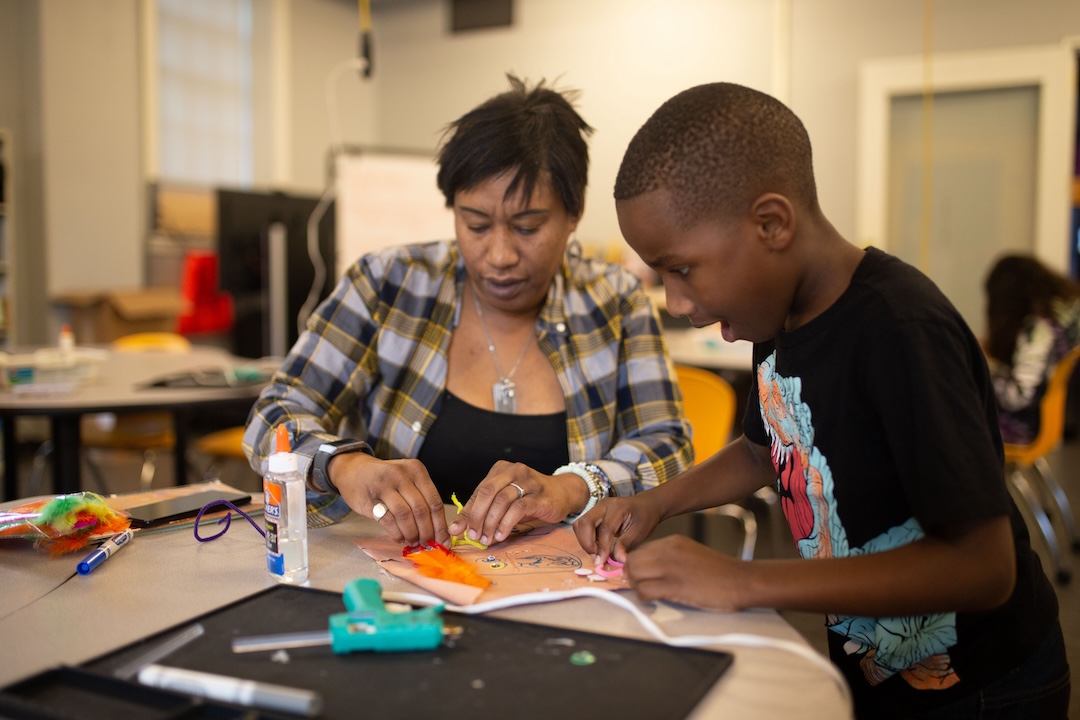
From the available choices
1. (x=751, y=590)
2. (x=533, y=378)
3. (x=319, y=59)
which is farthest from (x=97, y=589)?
(x=319, y=59)

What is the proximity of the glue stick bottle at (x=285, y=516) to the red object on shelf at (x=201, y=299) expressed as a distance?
5.16 m

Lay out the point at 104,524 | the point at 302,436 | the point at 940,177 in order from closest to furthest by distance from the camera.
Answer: the point at 104,524 < the point at 302,436 < the point at 940,177

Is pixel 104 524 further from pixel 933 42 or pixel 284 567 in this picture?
pixel 933 42

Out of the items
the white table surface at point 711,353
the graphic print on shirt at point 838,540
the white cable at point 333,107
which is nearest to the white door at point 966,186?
the white table surface at point 711,353

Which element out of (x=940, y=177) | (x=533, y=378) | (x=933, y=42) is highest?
(x=933, y=42)

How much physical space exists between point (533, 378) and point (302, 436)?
0.46 metres

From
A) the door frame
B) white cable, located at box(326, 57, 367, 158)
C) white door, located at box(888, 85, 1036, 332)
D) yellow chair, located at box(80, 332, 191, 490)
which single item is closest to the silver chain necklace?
yellow chair, located at box(80, 332, 191, 490)

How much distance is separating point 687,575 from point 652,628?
0.22ft

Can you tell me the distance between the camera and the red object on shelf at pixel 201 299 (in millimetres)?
5922

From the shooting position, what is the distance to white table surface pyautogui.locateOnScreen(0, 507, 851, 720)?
0.75 metres

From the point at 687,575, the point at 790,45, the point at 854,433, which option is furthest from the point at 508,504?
the point at 790,45

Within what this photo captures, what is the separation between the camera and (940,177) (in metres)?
4.07

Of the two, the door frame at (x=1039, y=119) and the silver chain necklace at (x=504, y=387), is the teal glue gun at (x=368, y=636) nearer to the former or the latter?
the silver chain necklace at (x=504, y=387)

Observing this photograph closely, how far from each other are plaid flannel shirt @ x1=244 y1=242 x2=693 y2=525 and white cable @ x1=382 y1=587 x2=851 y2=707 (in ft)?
1.72
